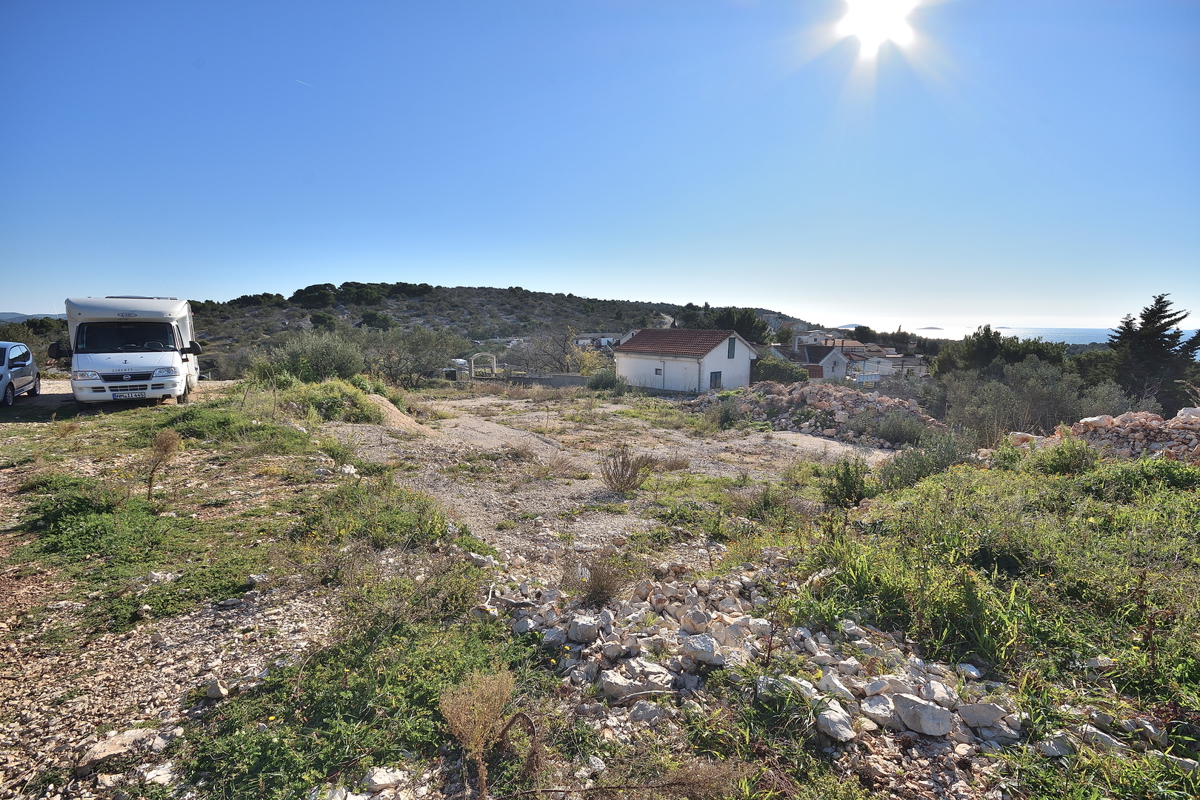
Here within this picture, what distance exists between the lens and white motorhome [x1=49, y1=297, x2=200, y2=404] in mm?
10242

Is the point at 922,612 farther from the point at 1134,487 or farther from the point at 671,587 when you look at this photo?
the point at 1134,487

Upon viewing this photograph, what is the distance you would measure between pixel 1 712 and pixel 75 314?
11.0 metres

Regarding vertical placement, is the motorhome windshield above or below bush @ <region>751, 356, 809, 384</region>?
above

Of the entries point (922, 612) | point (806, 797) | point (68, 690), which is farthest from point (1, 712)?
point (922, 612)

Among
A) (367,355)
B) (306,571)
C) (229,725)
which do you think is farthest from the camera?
(367,355)

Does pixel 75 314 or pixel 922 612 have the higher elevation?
pixel 75 314

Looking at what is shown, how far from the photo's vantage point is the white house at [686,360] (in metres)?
28.5

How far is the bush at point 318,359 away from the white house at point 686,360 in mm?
16549

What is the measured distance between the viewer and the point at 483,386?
27578mm

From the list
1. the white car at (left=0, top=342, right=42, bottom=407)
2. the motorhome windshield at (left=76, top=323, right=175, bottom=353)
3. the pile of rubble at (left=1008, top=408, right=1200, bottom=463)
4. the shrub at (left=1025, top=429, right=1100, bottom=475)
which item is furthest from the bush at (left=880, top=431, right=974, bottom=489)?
the white car at (left=0, top=342, right=42, bottom=407)

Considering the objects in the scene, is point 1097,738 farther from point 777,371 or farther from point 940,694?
point 777,371

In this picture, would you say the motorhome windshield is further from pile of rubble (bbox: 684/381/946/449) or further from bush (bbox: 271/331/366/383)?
pile of rubble (bbox: 684/381/946/449)

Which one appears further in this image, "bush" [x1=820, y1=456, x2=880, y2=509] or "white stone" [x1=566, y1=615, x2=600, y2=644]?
"bush" [x1=820, y1=456, x2=880, y2=509]

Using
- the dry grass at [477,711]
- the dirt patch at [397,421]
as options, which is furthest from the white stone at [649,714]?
the dirt patch at [397,421]
